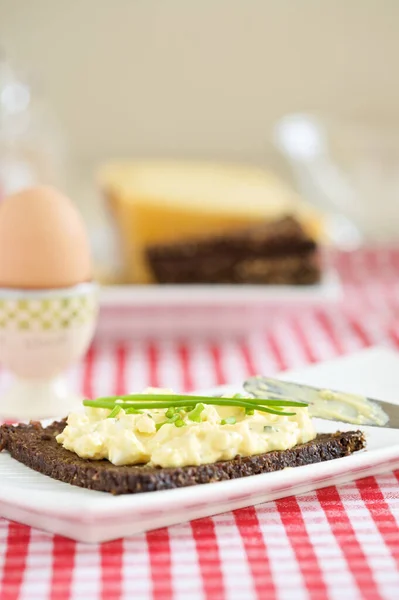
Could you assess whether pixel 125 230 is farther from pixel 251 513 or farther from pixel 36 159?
pixel 251 513

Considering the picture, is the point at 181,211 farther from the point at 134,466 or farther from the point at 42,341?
the point at 134,466

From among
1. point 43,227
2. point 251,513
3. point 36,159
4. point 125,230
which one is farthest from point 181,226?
point 251,513

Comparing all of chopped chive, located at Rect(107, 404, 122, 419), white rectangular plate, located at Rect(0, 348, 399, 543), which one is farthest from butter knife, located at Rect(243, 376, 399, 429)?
chopped chive, located at Rect(107, 404, 122, 419)

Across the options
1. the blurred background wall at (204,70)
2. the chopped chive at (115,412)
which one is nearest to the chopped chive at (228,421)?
the chopped chive at (115,412)

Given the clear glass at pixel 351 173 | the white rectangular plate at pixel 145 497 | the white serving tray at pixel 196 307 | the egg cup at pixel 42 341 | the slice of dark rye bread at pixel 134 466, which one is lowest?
the white rectangular plate at pixel 145 497

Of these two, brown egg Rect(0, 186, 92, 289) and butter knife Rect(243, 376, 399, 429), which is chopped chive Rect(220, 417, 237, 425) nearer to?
butter knife Rect(243, 376, 399, 429)

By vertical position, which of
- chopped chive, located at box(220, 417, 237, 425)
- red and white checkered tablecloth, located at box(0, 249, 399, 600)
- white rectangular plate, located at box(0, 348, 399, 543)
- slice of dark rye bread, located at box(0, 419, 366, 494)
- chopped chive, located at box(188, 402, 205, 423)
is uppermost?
chopped chive, located at box(188, 402, 205, 423)

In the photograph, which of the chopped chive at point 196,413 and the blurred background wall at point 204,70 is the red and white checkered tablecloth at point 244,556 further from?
the blurred background wall at point 204,70
